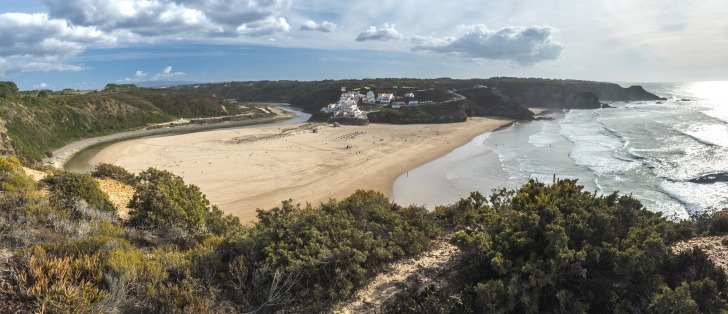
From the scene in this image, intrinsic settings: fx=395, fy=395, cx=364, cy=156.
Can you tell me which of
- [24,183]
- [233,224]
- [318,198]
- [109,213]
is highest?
[24,183]

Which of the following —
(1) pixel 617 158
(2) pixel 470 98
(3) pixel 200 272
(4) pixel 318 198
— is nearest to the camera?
(3) pixel 200 272

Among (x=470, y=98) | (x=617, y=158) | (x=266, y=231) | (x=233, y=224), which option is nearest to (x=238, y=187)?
(x=233, y=224)

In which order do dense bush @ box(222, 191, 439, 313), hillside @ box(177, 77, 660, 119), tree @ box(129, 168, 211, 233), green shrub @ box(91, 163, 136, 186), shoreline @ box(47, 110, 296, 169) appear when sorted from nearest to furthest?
dense bush @ box(222, 191, 439, 313), tree @ box(129, 168, 211, 233), green shrub @ box(91, 163, 136, 186), shoreline @ box(47, 110, 296, 169), hillside @ box(177, 77, 660, 119)

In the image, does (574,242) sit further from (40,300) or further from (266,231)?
→ (40,300)

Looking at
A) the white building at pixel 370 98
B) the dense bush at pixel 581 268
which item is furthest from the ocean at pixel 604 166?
the white building at pixel 370 98

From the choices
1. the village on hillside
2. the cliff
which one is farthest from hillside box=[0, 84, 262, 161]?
the cliff

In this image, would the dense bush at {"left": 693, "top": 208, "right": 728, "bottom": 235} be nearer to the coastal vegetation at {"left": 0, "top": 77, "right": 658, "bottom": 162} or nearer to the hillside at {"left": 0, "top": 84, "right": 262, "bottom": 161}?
the coastal vegetation at {"left": 0, "top": 77, "right": 658, "bottom": 162}
